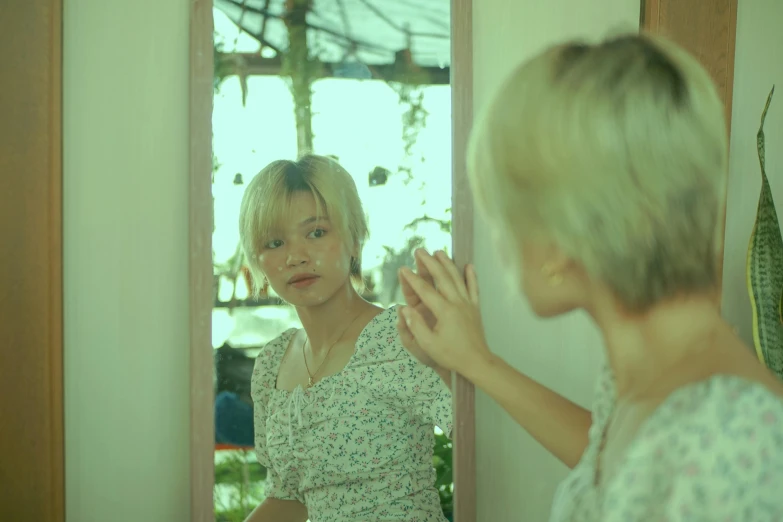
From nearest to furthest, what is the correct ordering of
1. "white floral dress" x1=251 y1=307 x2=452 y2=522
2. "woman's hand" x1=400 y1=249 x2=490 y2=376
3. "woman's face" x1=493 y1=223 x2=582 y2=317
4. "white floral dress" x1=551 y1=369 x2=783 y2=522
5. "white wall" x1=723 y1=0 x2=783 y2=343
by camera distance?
"white floral dress" x1=551 y1=369 x2=783 y2=522, "woman's face" x1=493 y1=223 x2=582 y2=317, "woman's hand" x1=400 y1=249 x2=490 y2=376, "white floral dress" x1=251 y1=307 x2=452 y2=522, "white wall" x1=723 y1=0 x2=783 y2=343

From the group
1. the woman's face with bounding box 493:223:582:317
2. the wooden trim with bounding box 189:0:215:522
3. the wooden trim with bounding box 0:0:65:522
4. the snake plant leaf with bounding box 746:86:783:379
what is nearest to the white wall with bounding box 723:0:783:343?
the snake plant leaf with bounding box 746:86:783:379

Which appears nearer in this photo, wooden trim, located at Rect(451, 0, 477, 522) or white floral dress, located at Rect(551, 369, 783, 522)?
white floral dress, located at Rect(551, 369, 783, 522)

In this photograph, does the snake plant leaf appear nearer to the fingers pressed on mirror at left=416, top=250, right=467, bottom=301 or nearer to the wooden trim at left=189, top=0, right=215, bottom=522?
the fingers pressed on mirror at left=416, top=250, right=467, bottom=301

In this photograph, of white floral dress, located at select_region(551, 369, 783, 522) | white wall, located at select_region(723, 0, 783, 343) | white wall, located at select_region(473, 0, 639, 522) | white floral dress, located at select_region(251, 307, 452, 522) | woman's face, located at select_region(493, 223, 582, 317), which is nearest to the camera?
white floral dress, located at select_region(551, 369, 783, 522)

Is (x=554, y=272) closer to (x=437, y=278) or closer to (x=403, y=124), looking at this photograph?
(x=437, y=278)

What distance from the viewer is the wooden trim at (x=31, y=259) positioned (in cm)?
119

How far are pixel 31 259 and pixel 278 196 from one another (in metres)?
0.40

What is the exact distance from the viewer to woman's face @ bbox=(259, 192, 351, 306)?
4.03 ft

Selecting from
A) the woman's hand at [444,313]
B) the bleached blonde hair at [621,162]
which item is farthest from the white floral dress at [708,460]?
the woman's hand at [444,313]

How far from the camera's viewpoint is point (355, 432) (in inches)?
49.3

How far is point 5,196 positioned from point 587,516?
99 centimetres

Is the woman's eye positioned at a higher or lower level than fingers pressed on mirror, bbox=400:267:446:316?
higher

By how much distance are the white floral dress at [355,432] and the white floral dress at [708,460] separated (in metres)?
0.55

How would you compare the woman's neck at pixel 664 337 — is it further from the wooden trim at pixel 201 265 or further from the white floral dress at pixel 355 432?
the wooden trim at pixel 201 265
